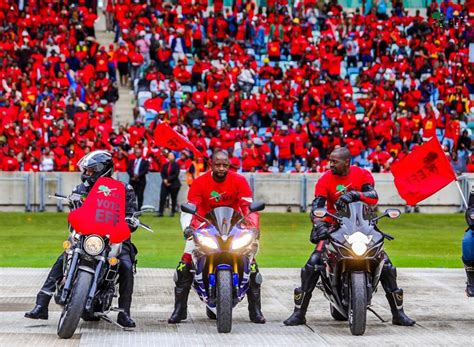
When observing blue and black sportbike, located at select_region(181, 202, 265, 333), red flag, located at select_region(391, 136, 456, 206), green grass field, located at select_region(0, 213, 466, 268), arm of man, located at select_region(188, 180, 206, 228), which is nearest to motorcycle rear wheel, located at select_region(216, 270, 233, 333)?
blue and black sportbike, located at select_region(181, 202, 265, 333)

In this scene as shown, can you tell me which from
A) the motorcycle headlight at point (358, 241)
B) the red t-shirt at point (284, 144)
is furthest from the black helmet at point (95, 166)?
the red t-shirt at point (284, 144)

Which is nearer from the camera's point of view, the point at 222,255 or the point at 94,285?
the point at 94,285

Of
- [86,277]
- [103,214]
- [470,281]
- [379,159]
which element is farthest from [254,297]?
[379,159]

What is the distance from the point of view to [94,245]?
10031 millimetres

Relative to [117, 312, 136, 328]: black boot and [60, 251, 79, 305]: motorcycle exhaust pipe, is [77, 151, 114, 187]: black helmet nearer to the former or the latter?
[60, 251, 79, 305]: motorcycle exhaust pipe

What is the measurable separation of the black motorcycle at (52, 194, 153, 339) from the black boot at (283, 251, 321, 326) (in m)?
1.72

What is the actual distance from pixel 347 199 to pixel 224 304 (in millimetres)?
1473

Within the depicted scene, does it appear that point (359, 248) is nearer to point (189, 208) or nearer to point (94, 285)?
point (189, 208)

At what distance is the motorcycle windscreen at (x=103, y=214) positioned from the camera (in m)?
10.1

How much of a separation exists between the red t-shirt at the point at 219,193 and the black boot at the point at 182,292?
488 mm

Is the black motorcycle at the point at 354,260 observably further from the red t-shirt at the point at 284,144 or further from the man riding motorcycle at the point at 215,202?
the red t-shirt at the point at 284,144

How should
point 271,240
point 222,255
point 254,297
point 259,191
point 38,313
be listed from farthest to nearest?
point 259,191
point 271,240
point 254,297
point 38,313
point 222,255

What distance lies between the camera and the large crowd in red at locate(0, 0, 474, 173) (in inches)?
1226

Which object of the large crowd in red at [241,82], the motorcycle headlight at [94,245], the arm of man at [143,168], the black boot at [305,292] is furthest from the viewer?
the large crowd in red at [241,82]
